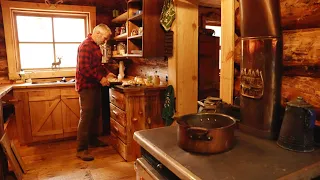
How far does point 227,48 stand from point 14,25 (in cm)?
342

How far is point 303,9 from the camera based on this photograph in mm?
1245

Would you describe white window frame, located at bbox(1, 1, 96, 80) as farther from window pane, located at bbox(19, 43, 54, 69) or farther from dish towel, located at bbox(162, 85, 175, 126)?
dish towel, located at bbox(162, 85, 175, 126)

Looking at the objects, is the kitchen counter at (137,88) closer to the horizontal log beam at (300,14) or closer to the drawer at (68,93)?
the drawer at (68,93)

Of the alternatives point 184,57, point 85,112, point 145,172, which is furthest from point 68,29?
point 145,172

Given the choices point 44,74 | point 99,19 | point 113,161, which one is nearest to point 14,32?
point 44,74

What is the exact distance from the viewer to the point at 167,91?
289 cm

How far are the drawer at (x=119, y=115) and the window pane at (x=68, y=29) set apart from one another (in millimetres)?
1679

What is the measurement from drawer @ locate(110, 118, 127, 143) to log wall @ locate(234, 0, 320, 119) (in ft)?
6.35

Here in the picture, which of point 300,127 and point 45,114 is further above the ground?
point 300,127

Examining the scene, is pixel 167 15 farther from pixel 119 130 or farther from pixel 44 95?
pixel 44 95

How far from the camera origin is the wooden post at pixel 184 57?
108 inches

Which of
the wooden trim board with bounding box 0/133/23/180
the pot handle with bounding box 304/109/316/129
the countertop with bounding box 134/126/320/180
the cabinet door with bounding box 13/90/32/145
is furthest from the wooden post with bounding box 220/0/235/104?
the cabinet door with bounding box 13/90/32/145

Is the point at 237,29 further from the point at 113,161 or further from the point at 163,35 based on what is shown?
the point at 113,161

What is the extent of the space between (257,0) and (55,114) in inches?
125
